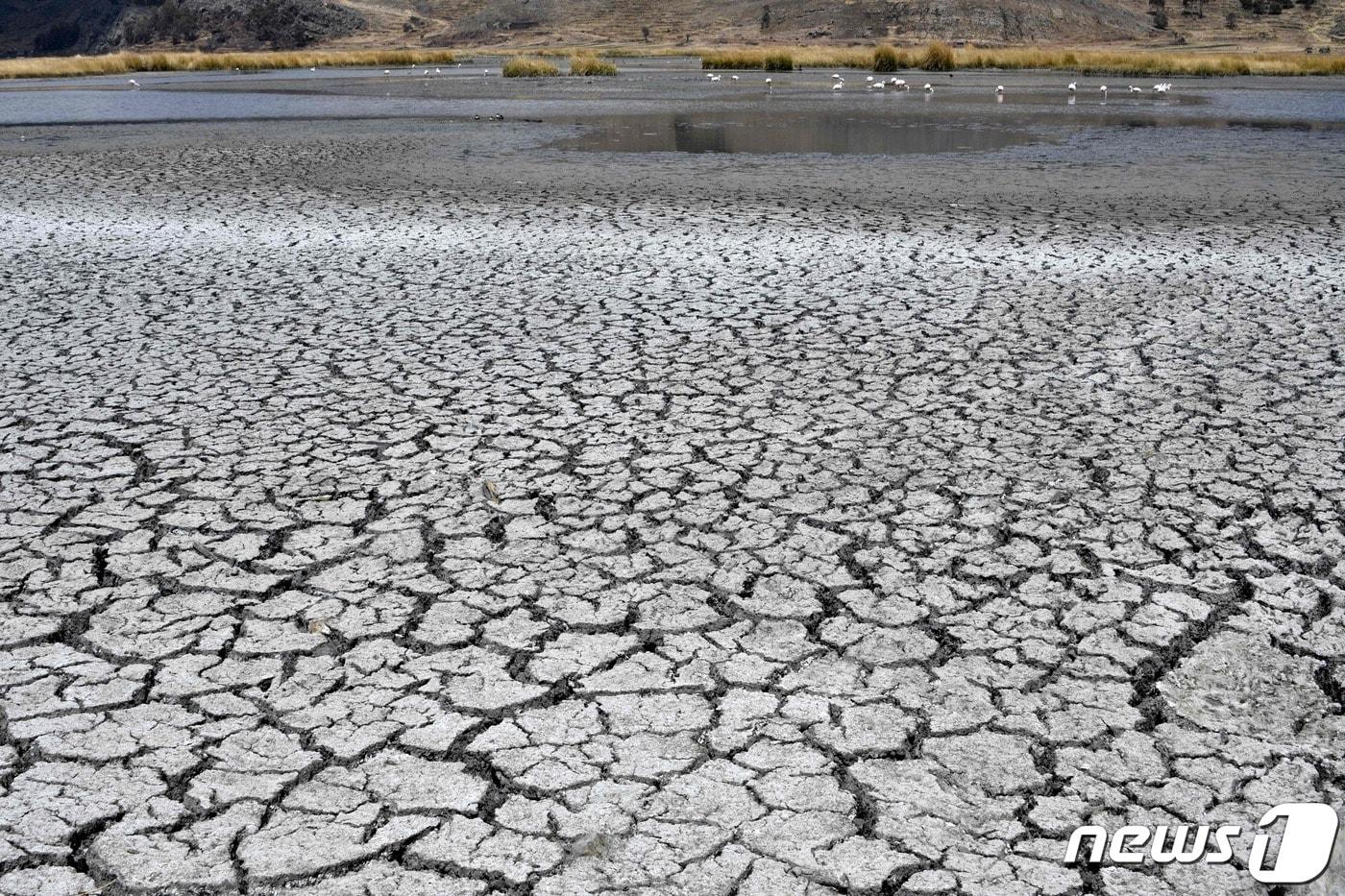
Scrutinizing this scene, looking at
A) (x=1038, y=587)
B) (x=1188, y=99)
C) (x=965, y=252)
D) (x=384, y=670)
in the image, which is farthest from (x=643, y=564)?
(x=1188, y=99)

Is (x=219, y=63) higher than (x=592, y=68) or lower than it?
higher

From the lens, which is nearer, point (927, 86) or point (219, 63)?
point (927, 86)

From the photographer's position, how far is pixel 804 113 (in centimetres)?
1855

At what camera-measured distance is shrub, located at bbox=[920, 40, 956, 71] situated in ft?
103

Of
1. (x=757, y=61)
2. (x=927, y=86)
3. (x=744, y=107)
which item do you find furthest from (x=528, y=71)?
(x=744, y=107)

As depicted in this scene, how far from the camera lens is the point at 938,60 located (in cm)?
3164

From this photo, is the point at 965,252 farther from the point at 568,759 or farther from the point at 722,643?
the point at 568,759

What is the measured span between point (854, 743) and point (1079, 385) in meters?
2.88

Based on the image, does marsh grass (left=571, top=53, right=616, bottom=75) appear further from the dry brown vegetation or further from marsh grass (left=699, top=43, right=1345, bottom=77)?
marsh grass (left=699, top=43, right=1345, bottom=77)

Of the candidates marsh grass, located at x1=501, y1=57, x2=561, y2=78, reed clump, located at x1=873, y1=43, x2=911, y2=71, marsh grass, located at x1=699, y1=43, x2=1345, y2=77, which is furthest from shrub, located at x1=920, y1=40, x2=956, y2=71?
marsh grass, located at x1=501, y1=57, x2=561, y2=78
